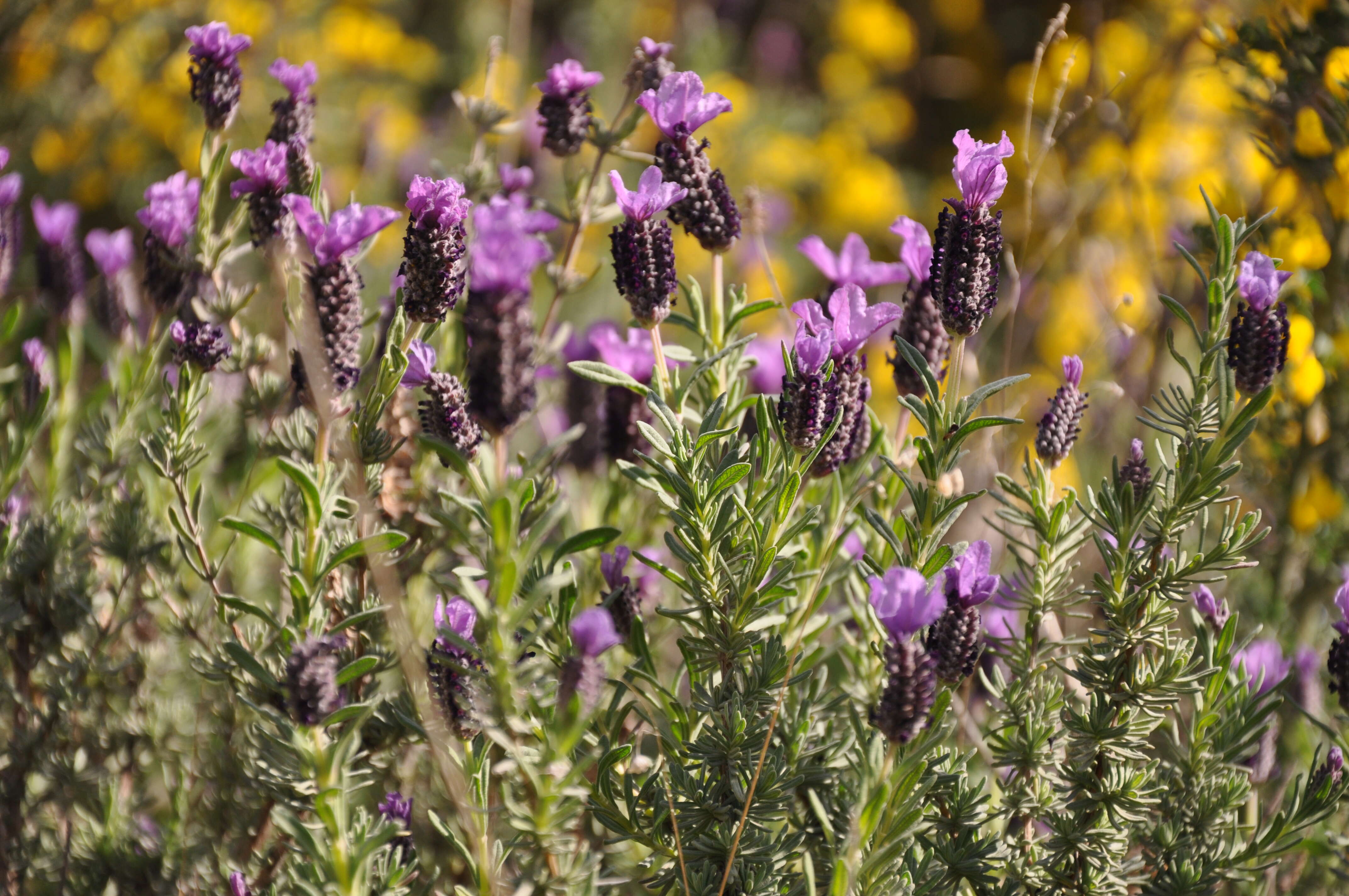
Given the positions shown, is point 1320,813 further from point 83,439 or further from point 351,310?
point 83,439

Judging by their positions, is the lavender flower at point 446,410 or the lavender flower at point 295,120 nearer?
the lavender flower at point 446,410

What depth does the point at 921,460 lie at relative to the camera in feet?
3.57

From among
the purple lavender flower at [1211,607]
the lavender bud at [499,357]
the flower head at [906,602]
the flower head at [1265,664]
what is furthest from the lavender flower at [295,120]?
the flower head at [1265,664]

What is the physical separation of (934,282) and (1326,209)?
4.28 ft

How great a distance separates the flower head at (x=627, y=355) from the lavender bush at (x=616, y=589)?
0.01 metres

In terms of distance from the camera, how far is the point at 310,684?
3.17 ft

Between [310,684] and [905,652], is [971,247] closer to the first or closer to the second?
[905,652]

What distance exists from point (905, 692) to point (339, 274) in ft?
2.67

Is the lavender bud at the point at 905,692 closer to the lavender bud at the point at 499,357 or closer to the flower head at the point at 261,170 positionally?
the lavender bud at the point at 499,357

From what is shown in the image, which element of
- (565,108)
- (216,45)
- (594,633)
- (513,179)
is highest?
(216,45)

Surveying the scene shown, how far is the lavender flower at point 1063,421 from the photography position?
4.08 ft

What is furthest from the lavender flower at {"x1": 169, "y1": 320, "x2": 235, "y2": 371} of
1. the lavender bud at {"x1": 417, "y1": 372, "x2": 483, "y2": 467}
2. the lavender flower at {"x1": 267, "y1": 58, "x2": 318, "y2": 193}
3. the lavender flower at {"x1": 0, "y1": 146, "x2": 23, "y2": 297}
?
the lavender flower at {"x1": 0, "y1": 146, "x2": 23, "y2": 297}

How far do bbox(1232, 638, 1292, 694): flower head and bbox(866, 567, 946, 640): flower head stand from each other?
0.65m

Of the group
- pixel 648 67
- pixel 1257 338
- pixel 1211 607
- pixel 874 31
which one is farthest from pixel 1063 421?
pixel 874 31
